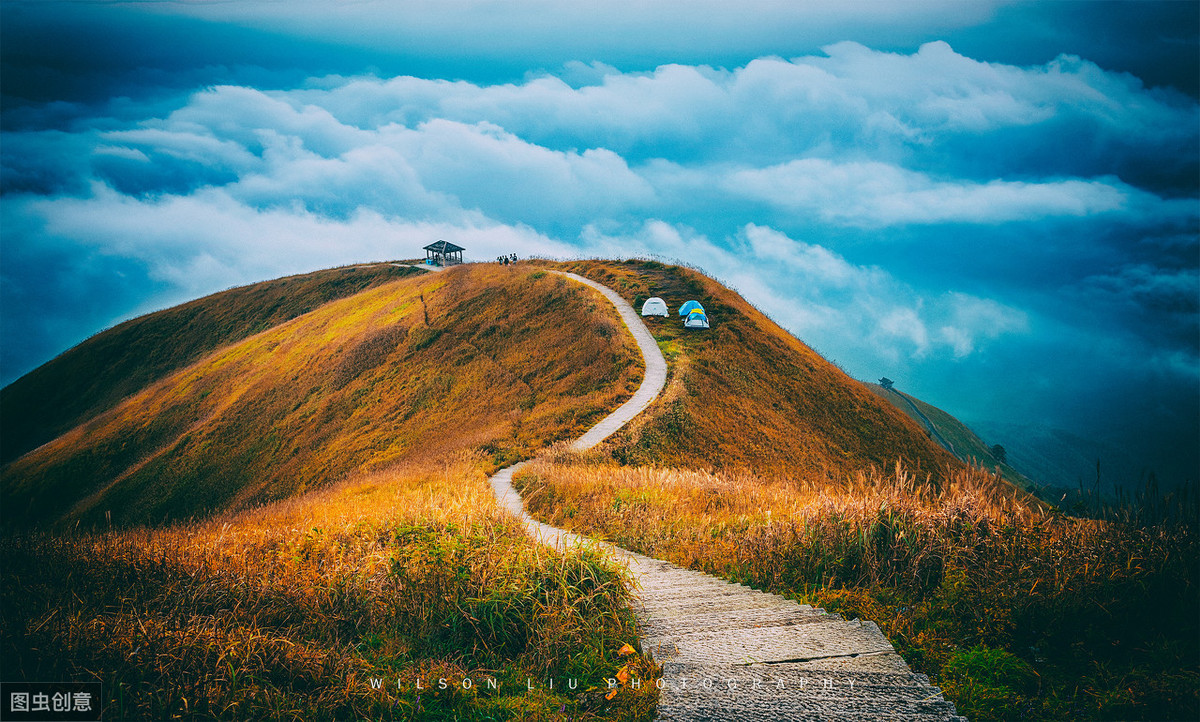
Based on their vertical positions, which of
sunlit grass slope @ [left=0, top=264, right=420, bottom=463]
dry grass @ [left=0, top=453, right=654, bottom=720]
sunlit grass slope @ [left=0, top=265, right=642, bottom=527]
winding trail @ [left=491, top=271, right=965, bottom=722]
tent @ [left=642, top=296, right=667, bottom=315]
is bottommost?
winding trail @ [left=491, top=271, right=965, bottom=722]

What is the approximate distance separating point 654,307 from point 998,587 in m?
43.2

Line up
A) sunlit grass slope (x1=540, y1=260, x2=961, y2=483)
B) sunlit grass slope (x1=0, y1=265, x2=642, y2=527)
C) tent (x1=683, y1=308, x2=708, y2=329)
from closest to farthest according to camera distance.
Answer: sunlit grass slope (x1=540, y1=260, x2=961, y2=483) → sunlit grass slope (x1=0, y1=265, x2=642, y2=527) → tent (x1=683, y1=308, x2=708, y2=329)

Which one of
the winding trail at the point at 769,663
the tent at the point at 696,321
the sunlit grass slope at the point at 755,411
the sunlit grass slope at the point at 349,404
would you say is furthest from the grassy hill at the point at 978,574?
the tent at the point at 696,321

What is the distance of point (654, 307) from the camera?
47594 mm

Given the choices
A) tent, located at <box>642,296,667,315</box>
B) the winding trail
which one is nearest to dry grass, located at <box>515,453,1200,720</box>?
the winding trail

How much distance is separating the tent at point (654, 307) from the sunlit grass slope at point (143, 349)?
167ft

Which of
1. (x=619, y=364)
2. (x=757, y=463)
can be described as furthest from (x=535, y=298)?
(x=757, y=463)

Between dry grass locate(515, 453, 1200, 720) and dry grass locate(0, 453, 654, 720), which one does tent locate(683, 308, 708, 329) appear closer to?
dry grass locate(515, 453, 1200, 720)

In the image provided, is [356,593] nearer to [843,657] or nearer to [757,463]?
[843,657]

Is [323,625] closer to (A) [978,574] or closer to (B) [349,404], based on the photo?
(A) [978,574]

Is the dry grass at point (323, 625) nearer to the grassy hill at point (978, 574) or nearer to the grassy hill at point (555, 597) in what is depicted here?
the grassy hill at point (555, 597)

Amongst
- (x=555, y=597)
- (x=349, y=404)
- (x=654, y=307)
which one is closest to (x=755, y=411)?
(x=654, y=307)

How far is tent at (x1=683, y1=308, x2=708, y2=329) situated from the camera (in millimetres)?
44438

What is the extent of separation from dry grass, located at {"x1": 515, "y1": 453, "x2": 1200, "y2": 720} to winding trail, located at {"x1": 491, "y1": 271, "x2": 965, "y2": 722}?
1.78 ft
